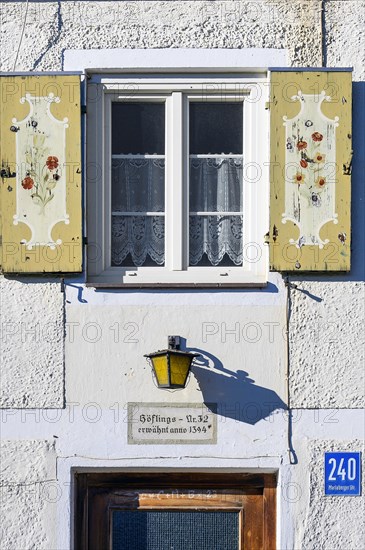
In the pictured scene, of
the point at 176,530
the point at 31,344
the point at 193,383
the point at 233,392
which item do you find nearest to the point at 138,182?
the point at 31,344

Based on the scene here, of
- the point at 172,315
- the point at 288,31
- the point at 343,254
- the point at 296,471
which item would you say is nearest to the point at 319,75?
the point at 288,31

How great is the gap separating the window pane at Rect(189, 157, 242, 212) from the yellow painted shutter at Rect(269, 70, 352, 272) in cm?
36

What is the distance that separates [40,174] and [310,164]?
5.62 ft

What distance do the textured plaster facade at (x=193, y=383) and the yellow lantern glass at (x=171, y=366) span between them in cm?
22

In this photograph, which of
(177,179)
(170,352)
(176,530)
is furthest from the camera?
(177,179)

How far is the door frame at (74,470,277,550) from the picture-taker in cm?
782

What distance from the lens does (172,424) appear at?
7.71 m

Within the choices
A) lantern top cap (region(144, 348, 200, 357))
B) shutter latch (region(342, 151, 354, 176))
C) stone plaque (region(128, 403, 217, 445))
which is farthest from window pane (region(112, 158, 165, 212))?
stone plaque (region(128, 403, 217, 445))

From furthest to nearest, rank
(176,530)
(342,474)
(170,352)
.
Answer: (176,530)
(342,474)
(170,352)

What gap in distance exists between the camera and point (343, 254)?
7.71 metres

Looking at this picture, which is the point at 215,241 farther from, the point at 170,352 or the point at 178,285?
the point at 170,352

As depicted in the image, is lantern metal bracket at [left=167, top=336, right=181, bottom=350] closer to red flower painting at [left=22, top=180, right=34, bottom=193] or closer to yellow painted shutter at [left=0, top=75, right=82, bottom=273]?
yellow painted shutter at [left=0, top=75, right=82, bottom=273]

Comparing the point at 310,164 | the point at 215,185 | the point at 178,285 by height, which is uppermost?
the point at 310,164

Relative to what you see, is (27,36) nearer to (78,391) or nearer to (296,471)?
(78,391)
